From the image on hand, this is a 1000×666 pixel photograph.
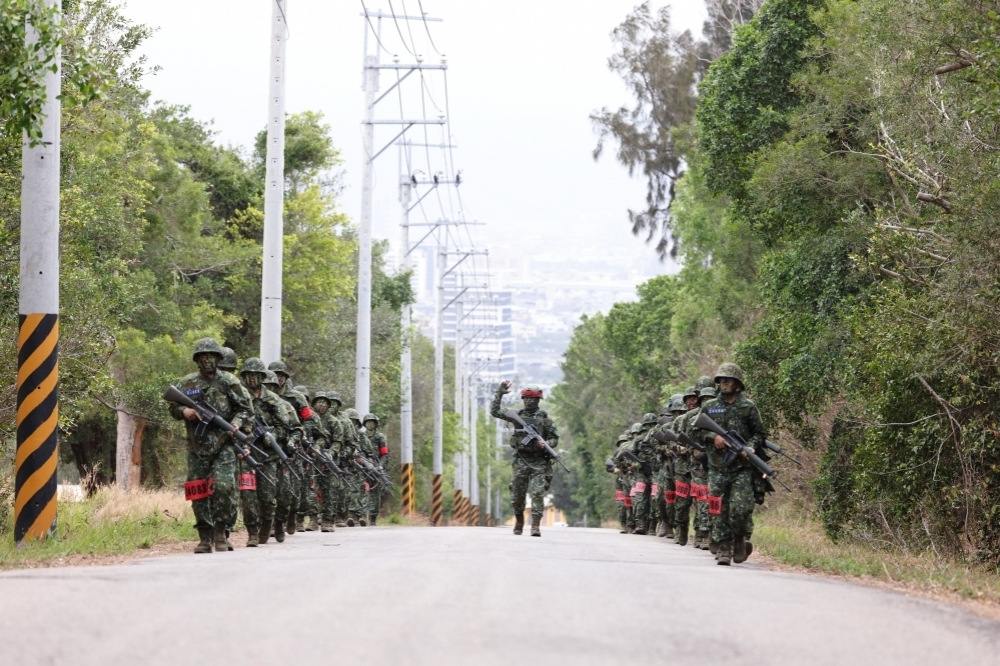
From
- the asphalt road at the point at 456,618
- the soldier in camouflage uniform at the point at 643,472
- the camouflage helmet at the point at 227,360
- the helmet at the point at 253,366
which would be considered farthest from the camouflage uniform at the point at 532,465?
the asphalt road at the point at 456,618

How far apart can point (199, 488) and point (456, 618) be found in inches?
316

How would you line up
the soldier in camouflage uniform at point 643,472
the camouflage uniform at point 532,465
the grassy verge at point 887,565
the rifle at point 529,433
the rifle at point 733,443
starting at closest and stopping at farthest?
the grassy verge at point 887,565
the rifle at point 733,443
the rifle at point 529,433
the camouflage uniform at point 532,465
the soldier in camouflage uniform at point 643,472

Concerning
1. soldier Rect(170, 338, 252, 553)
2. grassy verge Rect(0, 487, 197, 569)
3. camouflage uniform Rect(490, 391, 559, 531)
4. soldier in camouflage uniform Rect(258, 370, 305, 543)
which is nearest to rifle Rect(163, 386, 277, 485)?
soldier Rect(170, 338, 252, 553)

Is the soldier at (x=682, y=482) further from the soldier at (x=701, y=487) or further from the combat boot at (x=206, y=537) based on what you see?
the combat boot at (x=206, y=537)

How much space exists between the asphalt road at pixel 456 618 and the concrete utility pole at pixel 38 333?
3.42 meters

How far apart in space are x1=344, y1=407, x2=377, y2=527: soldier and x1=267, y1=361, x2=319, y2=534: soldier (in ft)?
15.5

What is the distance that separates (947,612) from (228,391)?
8849 mm

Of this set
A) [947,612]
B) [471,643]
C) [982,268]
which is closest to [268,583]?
[471,643]

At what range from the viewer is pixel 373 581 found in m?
10.5

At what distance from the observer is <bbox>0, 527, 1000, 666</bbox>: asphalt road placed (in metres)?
7.66

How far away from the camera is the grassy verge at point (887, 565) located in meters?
12.9

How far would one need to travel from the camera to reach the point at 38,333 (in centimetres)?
1550

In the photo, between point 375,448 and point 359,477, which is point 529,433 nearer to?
point 359,477

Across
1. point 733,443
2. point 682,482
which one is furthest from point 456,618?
point 682,482
